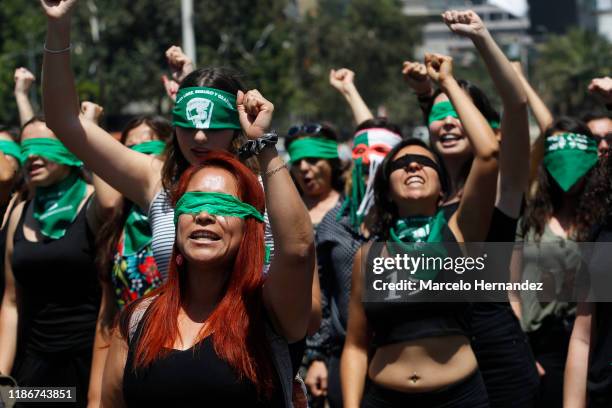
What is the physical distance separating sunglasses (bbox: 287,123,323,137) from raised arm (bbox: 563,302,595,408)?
8.66 feet

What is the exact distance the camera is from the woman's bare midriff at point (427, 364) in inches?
173

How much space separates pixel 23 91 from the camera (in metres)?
6.20

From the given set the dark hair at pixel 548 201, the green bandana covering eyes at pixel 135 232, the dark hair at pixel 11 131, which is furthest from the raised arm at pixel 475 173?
the dark hair at pixel 11 131

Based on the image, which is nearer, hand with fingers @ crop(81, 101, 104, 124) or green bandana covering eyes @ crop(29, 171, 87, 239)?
hand with fingers @ crop(81, 101, 104, 124)

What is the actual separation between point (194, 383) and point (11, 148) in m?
3.54

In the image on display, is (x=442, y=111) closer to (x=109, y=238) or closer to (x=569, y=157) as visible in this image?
(x=569, y=157)

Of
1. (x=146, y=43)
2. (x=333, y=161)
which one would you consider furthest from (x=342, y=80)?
(x=146, y=43)

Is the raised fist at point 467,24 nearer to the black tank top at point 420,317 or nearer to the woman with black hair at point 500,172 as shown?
the woman with black hair at point 500,172

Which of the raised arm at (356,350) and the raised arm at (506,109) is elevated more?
the raised arm at (506,109)

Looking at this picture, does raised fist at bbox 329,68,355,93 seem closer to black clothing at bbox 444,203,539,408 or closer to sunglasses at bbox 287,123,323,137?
sunglasses at bbox 287,123,323,137

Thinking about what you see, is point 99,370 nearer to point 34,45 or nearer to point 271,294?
point 271,294

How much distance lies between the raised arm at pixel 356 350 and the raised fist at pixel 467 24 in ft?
3.61

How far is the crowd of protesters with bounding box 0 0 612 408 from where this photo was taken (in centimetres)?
329

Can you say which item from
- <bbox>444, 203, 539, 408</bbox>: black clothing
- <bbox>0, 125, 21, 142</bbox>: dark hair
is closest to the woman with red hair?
<bbox>444, 203, 539, 408</bbox>: black clothing
